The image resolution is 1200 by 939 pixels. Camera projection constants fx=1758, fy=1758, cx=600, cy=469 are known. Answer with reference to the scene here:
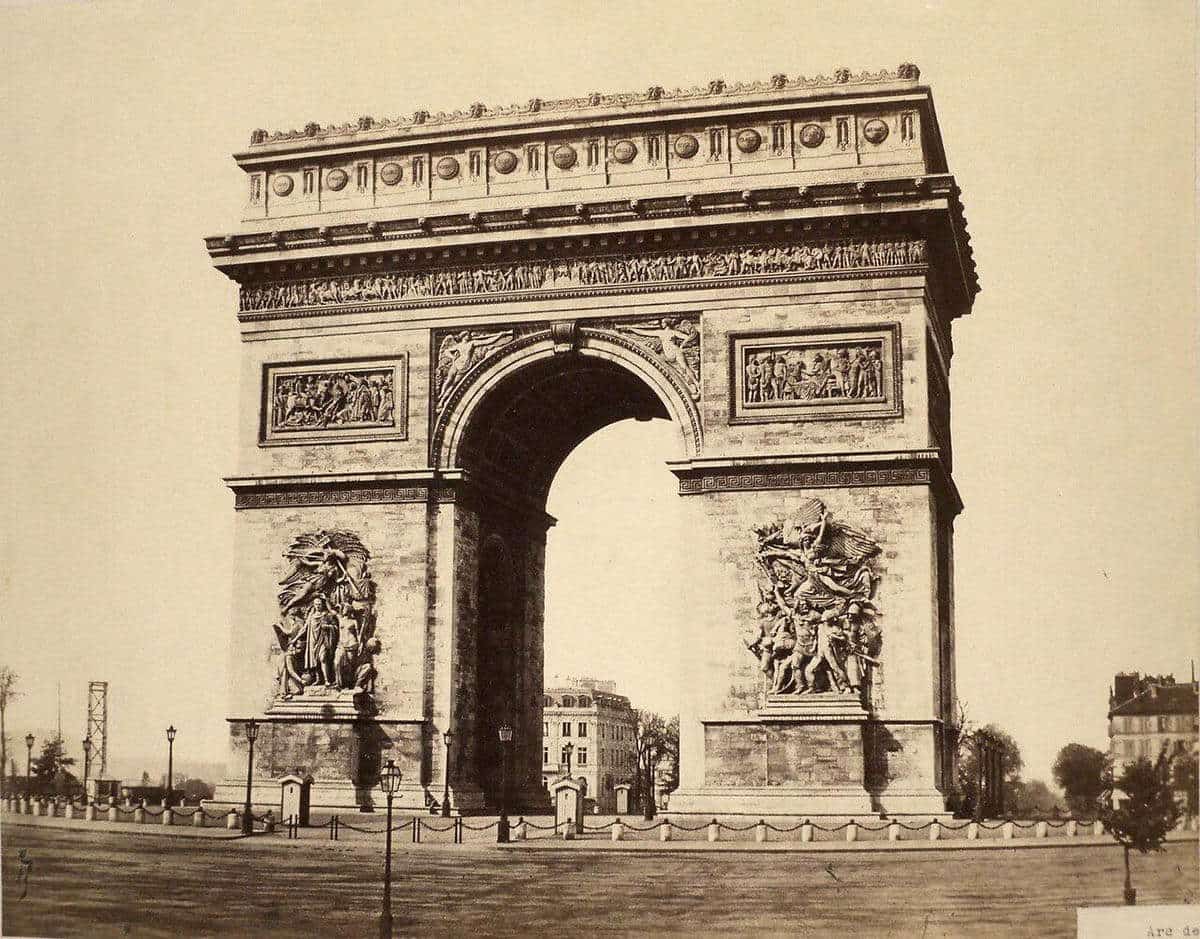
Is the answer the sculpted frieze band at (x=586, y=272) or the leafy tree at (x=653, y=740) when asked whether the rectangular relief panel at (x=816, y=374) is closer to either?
the sculpted frieze band at (x=586, y=272)

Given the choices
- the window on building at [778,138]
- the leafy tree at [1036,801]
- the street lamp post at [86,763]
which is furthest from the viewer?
the window on building at [778,138]

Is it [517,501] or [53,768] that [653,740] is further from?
[53,768]

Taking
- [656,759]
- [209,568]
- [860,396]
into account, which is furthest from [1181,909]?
[656,759]

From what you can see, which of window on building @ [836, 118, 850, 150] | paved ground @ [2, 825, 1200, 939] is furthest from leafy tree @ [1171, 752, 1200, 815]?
window on building @ [836, 118, 850, 150]

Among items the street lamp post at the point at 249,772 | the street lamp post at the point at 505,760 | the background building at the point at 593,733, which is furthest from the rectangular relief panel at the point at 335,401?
the background building at the point at 593,733

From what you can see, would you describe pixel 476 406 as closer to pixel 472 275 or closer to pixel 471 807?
pixel 472 275

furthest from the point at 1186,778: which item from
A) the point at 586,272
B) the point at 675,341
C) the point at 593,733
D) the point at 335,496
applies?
the point at 593,733
